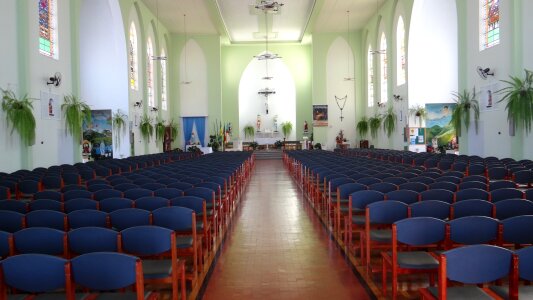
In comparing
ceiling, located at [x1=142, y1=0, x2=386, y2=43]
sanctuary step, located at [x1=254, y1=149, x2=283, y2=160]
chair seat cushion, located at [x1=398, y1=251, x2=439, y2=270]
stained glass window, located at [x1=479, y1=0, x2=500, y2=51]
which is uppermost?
ceiling, located at [x1=142, y1=0, x2=386, y2=43]

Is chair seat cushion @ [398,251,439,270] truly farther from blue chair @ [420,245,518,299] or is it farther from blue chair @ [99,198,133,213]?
blue chair @ [99,198,133,213]

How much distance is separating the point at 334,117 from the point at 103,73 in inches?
691

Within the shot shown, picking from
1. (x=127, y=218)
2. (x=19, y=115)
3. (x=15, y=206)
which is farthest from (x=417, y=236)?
(x=19, y=115)

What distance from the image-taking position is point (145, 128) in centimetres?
2423

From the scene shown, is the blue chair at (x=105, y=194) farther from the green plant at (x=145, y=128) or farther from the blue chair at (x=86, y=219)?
the green plant at (x=145, y=128)

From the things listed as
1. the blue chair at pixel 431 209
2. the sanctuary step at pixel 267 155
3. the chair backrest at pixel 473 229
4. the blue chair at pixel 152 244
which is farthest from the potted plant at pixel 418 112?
the blue chair at pixel 152 244

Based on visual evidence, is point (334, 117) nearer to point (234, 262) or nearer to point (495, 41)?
point (495, 41)

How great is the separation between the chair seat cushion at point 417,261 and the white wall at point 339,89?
29179 mm

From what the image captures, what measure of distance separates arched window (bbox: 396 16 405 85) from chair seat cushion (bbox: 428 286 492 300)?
21792 millimetres

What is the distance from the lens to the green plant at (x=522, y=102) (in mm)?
Result: 12523

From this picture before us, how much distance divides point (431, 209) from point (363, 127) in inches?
1067

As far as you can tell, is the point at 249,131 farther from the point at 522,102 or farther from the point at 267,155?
the point at 522,102

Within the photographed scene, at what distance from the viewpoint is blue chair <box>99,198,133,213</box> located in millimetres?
5684

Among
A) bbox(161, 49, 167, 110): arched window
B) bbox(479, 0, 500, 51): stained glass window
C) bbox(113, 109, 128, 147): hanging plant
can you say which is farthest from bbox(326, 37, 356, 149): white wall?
bbox(479, 0, 500, 51): stained glass window
